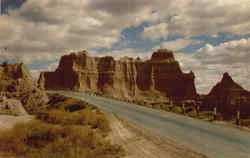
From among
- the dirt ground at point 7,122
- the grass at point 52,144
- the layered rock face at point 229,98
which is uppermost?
the dirt ground at point 7,122

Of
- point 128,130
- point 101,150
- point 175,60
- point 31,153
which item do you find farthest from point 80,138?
point 175,60

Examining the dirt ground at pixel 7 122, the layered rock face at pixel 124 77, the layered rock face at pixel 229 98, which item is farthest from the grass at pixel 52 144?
the layered rock face at pixel 124 77

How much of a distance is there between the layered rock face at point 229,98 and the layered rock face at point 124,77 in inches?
1090

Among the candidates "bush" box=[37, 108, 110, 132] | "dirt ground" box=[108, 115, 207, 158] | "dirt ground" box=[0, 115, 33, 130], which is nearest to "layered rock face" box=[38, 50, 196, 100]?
"bush" box=[37, 108, 110, 132]

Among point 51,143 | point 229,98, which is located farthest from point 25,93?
point 229,98

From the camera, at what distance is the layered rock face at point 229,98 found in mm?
74625

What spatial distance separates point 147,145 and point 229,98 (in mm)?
86254

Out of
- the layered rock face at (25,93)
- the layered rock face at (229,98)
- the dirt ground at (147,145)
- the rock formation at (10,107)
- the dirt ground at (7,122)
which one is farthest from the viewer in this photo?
the layered rock face at (229,98)

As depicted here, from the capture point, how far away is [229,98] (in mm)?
85438

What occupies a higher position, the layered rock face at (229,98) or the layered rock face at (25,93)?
the layered rock face at (25,93)

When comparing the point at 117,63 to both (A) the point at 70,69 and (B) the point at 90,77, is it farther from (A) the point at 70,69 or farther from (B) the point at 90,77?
(A) the point at 70,69

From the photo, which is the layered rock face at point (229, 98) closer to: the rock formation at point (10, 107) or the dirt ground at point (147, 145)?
the rock formation at point (10, 107)

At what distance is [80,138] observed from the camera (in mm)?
8766

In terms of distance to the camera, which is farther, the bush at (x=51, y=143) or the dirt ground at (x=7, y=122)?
the dirt ground at (x=7, y=122)
